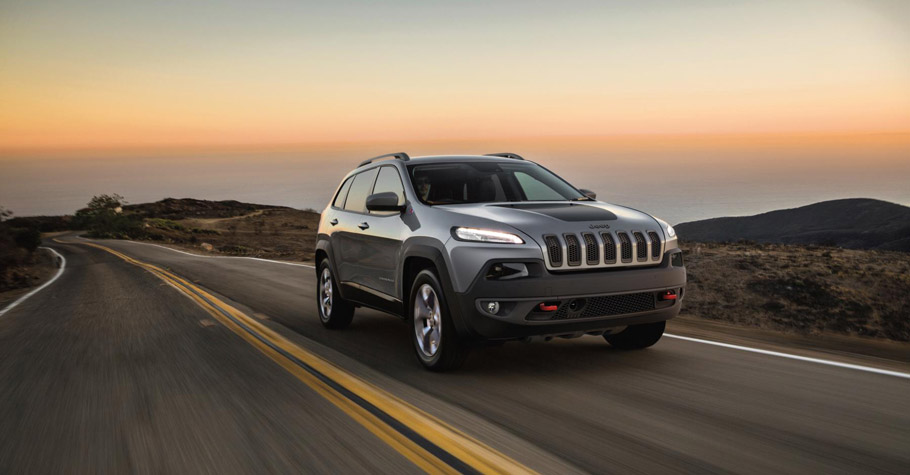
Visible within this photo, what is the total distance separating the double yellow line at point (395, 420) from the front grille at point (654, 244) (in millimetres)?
2298

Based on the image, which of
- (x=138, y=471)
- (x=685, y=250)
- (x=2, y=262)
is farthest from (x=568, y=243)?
(x=2, y=262)

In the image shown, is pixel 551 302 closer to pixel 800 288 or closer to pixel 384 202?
pixel 384 202

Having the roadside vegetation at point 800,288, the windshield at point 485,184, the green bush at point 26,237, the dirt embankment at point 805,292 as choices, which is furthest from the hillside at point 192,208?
the windshield at point 485,184

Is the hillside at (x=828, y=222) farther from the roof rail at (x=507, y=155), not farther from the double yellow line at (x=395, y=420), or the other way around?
the double yellow line at (x=395, y=420)

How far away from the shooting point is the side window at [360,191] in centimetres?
797

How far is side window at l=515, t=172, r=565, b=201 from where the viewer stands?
7.16 m

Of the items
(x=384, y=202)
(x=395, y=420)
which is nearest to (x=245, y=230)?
(x=384, y=202)

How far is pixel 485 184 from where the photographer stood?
286 inches

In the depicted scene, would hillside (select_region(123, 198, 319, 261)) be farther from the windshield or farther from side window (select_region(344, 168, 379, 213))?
the windshield

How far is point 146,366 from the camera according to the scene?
6.88 m

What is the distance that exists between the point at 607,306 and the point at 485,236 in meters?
1.07

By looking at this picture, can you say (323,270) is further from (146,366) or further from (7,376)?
(7,376)

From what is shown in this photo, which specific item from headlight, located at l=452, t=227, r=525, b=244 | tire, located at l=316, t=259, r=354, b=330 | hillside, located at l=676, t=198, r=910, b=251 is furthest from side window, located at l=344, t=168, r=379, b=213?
hillside, located at l=676, t=198, r=910, b=251

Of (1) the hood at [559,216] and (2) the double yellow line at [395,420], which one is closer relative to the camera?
(2) the double yellow line at [395,420]
